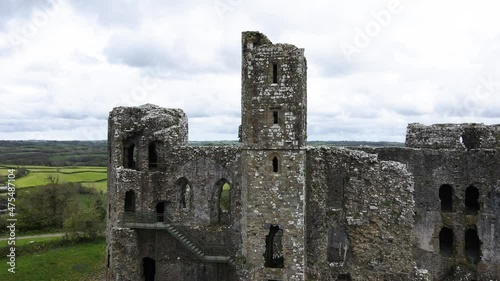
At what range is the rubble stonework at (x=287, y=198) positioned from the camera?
1798cm

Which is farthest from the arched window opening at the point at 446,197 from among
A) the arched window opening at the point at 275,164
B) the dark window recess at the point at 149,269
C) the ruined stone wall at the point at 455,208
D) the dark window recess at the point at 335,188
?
the dark window recess at the point at 149,269

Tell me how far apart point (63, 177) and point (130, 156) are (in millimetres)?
37940

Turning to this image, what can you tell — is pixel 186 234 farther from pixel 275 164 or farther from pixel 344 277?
pixel 344 277

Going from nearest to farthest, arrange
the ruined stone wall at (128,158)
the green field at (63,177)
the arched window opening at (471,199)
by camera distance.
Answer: the ruined stone wall at (128,158) → the arched window opening at (471,199) → the green field at (63,177)

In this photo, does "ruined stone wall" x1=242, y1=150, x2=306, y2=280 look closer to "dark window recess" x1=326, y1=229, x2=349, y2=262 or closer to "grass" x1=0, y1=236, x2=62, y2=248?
"dark window recess" x1=326, y1=229, x2=349, y2=262

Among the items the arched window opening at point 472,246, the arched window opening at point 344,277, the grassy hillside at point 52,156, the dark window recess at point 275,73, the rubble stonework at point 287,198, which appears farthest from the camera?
the grassy hillside at point 52,156

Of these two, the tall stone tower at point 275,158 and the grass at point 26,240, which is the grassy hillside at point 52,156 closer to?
the grass at point 26,240

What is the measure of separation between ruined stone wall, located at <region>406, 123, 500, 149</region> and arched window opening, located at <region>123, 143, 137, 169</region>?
52.7ft

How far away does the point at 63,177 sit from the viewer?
57.7 metres

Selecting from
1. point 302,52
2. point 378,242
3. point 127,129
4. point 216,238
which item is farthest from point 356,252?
point 127,129

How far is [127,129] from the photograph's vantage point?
917 inches

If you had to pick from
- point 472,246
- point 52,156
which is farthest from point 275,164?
point 52,156

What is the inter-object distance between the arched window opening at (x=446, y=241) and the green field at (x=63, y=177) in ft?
140

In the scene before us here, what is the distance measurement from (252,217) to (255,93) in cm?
520
